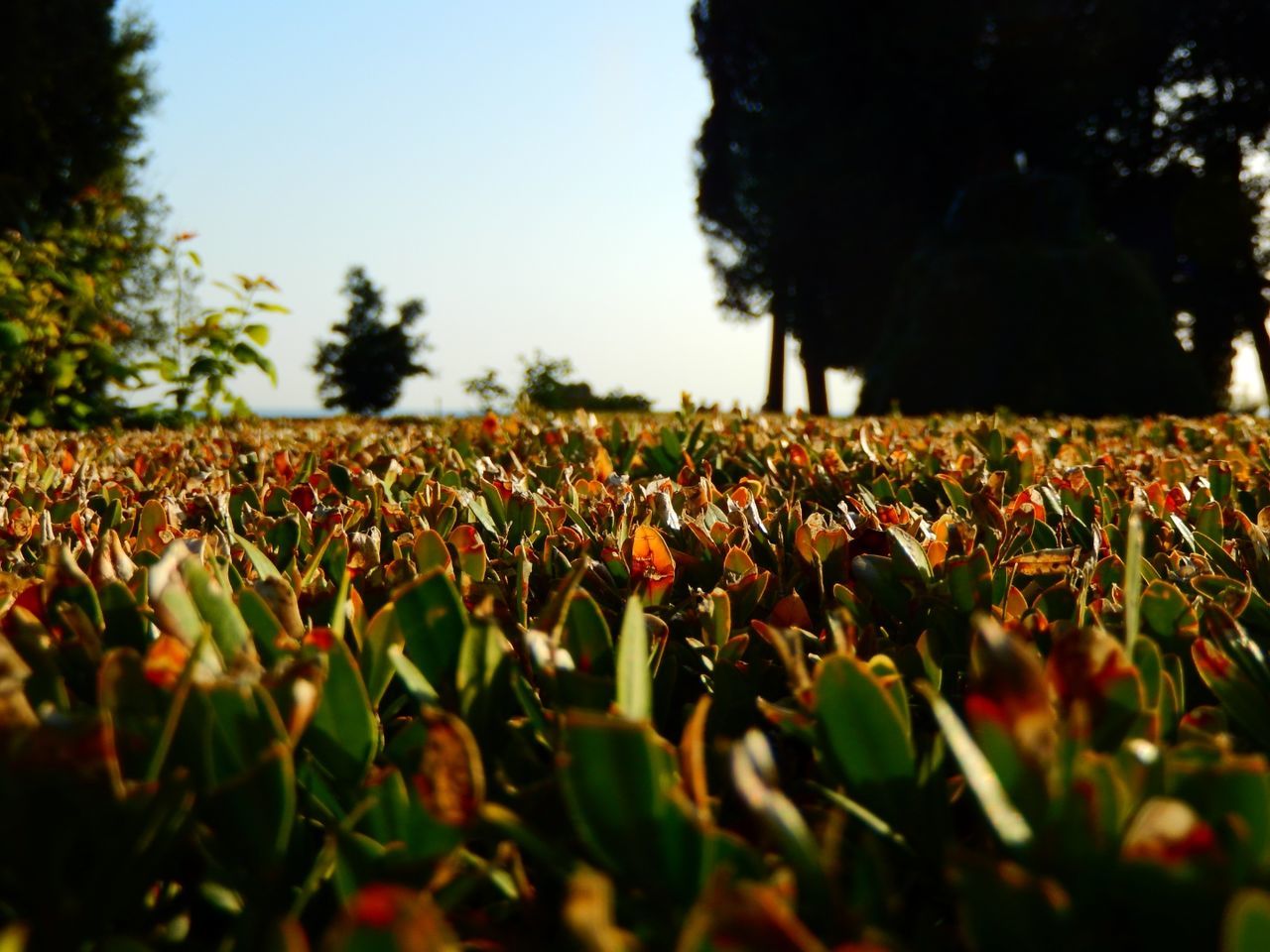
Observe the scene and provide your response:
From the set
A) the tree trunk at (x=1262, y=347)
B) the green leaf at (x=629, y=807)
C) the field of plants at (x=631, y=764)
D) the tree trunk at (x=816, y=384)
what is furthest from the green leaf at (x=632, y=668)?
the tree trunk at (x=816, y=384)

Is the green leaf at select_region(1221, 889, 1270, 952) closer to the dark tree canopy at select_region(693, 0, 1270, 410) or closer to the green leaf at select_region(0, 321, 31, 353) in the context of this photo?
the green leaf at select_region(0, 321, 31, 353)

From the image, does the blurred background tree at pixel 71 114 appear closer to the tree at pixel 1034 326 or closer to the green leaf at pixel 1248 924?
the tree at pixel 1034 326

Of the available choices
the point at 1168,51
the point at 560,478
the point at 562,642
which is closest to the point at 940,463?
the point at 560,478

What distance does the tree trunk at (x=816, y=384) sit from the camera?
3069 centimetres

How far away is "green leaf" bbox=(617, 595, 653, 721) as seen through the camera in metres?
0.76

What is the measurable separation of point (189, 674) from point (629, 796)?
1.05ft

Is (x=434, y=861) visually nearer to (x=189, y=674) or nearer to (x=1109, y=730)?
(x=189, y=674)

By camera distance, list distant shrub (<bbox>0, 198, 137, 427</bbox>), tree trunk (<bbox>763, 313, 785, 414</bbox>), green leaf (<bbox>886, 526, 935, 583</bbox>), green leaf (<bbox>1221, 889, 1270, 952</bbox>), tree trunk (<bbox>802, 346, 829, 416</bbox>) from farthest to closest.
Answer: tree trunk (<bbox>763, 313, 785, 414</bbox>), tree trunk (<bbox>802, 346, 829, 416</bbox>), distant shrub (<bbox>0, 198, 137, 427</bbox>), green leaf (<bbox>886, 526, 935, 583</bbox>), green leaf (<bbox>1221, 889, 1270, 952</bbox>)

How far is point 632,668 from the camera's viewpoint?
78 cm

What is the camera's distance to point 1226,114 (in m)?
26.6

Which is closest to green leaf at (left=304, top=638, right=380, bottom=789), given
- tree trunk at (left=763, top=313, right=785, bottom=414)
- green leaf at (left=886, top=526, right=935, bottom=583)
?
green leaf at (left=886, top=526, right=935, bottom=583)

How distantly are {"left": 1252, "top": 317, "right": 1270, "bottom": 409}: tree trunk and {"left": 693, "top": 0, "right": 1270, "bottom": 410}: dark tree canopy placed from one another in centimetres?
7

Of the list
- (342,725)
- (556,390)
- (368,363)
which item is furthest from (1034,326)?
(368,363)

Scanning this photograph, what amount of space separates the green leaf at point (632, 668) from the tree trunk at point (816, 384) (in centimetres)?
3019
